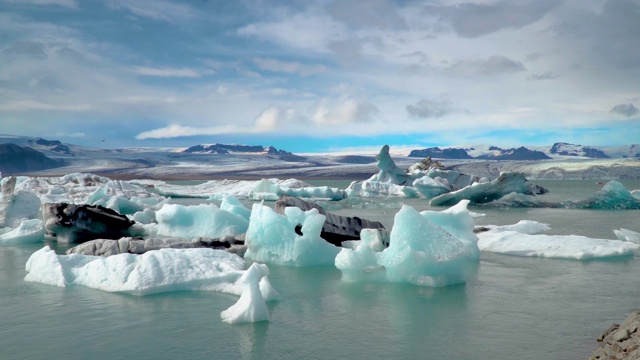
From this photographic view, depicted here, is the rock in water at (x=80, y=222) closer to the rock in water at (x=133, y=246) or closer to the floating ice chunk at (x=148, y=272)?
the rock in water at (x=133, y=246)

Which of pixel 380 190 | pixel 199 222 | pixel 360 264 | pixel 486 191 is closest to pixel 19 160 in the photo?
pixel 380 190

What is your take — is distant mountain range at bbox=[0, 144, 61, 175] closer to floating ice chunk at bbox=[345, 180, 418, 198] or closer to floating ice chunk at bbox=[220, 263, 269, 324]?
floating ice chunk at bbox=[345, 180, 418, 198]

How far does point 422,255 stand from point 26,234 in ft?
25.6

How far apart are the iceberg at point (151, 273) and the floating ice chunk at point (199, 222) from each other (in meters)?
3.42

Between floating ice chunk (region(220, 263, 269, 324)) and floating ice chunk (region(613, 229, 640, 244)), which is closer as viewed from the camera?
floating ice chunk (region(220, 263, 269, 324))

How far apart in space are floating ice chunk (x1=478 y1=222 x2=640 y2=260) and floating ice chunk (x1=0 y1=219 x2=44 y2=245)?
8.17 metres

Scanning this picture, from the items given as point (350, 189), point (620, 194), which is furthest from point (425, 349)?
point (350, 189)

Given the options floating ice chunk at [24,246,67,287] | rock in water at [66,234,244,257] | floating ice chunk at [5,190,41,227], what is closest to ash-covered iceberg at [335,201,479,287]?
rock in water at [66,234,244,257]

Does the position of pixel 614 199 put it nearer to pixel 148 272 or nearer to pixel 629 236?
pixel 629 236

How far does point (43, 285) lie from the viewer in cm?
604

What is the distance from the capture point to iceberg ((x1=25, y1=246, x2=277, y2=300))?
18.2 ft

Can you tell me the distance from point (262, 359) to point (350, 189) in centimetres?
2707

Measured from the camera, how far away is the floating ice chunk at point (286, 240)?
736 cm

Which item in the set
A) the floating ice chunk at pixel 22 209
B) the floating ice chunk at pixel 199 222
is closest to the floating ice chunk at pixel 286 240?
the floating ice chunk at pixel 199 222
